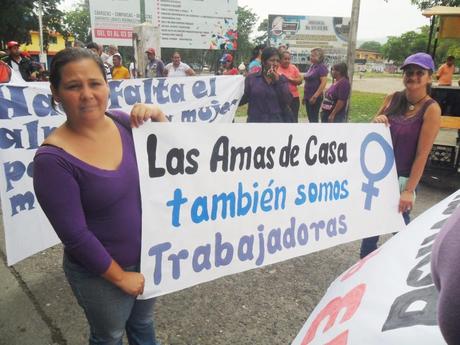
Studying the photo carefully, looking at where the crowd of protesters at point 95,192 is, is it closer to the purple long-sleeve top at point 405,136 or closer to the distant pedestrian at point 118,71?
the purple long-sleeve top at point 405,136

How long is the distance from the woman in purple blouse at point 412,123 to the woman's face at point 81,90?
1981 millimetres

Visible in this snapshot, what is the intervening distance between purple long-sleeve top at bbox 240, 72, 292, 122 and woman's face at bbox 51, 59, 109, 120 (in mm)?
3528

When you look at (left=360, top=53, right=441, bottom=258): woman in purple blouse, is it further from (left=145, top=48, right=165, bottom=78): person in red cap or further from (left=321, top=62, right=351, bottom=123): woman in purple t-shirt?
(left=145, top=48, right=165, bottom=78): person in red cap

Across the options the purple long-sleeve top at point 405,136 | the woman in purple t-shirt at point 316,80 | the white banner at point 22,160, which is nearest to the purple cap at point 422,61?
the purple long-sleeve top at point 405,136

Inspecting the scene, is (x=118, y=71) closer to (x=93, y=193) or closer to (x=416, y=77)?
(x=416, y=77)

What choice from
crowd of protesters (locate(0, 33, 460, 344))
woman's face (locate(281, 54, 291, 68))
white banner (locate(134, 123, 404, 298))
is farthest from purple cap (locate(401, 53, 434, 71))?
woman's face (locate(281, 54, 291, 68))

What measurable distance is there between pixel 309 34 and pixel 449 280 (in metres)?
14.1

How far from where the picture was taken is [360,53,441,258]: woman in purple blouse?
2.60m

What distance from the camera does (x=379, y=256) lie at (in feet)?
4.11

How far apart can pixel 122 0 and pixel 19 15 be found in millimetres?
10491

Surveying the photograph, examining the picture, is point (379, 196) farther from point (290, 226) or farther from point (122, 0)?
point (122, 0)

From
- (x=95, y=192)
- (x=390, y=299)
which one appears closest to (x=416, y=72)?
(x=390, y=299)

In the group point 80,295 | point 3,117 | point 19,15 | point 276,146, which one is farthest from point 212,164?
point 19,15

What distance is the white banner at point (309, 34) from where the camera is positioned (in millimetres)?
12617
